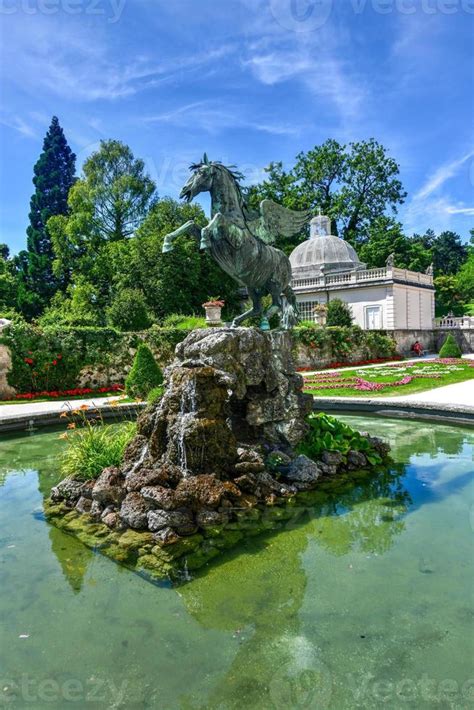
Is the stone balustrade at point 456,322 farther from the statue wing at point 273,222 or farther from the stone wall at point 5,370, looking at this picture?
the statue wing at point 273,222

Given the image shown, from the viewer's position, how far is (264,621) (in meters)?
3.98

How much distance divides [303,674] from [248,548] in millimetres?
2086

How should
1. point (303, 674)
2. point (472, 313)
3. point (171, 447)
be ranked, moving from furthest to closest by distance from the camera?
point (472, 313) < point (171, 447) < point (303, 674)

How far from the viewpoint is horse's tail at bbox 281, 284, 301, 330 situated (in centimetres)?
928

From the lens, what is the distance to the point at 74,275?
1660 inches

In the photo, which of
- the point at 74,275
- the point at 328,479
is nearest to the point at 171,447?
the point at 328,479

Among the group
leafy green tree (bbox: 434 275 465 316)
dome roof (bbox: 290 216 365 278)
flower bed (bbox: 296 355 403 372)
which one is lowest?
flower bed (bbox: 296 355 403 372)

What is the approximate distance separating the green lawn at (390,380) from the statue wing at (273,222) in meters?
7.44

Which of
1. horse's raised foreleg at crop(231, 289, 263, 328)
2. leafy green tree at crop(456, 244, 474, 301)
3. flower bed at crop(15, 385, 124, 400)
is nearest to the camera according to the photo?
horse's raised foreleg at crop(231, 289, 263, 328)

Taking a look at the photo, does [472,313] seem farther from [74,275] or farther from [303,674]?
[303,674]

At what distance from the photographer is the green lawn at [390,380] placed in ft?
55.5

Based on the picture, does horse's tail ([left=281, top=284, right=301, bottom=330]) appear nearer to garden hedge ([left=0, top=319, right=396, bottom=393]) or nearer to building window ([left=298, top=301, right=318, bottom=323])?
garden hedge ([left=0, top=319, right=396, bottom=393])

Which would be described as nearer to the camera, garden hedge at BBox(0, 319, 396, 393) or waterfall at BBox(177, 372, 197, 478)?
waterfall at BBox(177, 372, 197, 478)

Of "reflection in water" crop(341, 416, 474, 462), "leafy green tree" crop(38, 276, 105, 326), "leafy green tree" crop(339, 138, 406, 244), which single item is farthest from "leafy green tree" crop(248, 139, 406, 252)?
"reflection in water" crop(341, 416, 474, 462)
